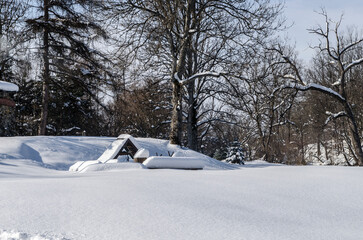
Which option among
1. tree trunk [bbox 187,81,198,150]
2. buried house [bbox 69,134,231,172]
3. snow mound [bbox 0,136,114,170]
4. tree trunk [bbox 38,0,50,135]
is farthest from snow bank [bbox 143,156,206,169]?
tree trunk [bbox 187,81,198,150]

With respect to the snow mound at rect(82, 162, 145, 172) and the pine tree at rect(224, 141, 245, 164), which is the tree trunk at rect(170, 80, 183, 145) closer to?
the snow mound at rect(82, 162, 145, 172)

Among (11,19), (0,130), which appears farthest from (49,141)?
(11,19)

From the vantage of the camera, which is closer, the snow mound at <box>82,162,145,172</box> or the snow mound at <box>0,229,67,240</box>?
the snow mound at <box>0,229,67,240</box>

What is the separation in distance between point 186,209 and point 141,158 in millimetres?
5574

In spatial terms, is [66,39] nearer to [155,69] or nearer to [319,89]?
[155,69]

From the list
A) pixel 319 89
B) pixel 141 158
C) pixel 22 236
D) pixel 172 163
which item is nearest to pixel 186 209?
pixel 22 236

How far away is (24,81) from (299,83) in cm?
1940

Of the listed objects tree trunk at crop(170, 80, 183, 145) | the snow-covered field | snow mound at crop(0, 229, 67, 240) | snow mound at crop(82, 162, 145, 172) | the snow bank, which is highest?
tree trunk at crop(170, 80, 183, 145)

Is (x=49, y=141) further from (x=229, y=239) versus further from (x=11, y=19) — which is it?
(x=229, y=239)

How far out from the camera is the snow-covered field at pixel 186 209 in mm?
2875

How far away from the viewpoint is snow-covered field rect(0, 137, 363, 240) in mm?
2875

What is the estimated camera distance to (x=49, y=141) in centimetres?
1209

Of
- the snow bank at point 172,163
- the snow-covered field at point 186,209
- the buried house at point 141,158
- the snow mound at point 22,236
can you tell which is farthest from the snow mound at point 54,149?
the snow mound at point 22,236

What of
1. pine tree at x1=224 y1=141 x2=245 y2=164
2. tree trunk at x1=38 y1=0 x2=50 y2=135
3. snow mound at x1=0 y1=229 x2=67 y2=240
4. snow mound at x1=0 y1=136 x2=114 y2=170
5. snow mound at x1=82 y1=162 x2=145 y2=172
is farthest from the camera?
pine tree at x1=224 y1=141 x2=245 y2=164
